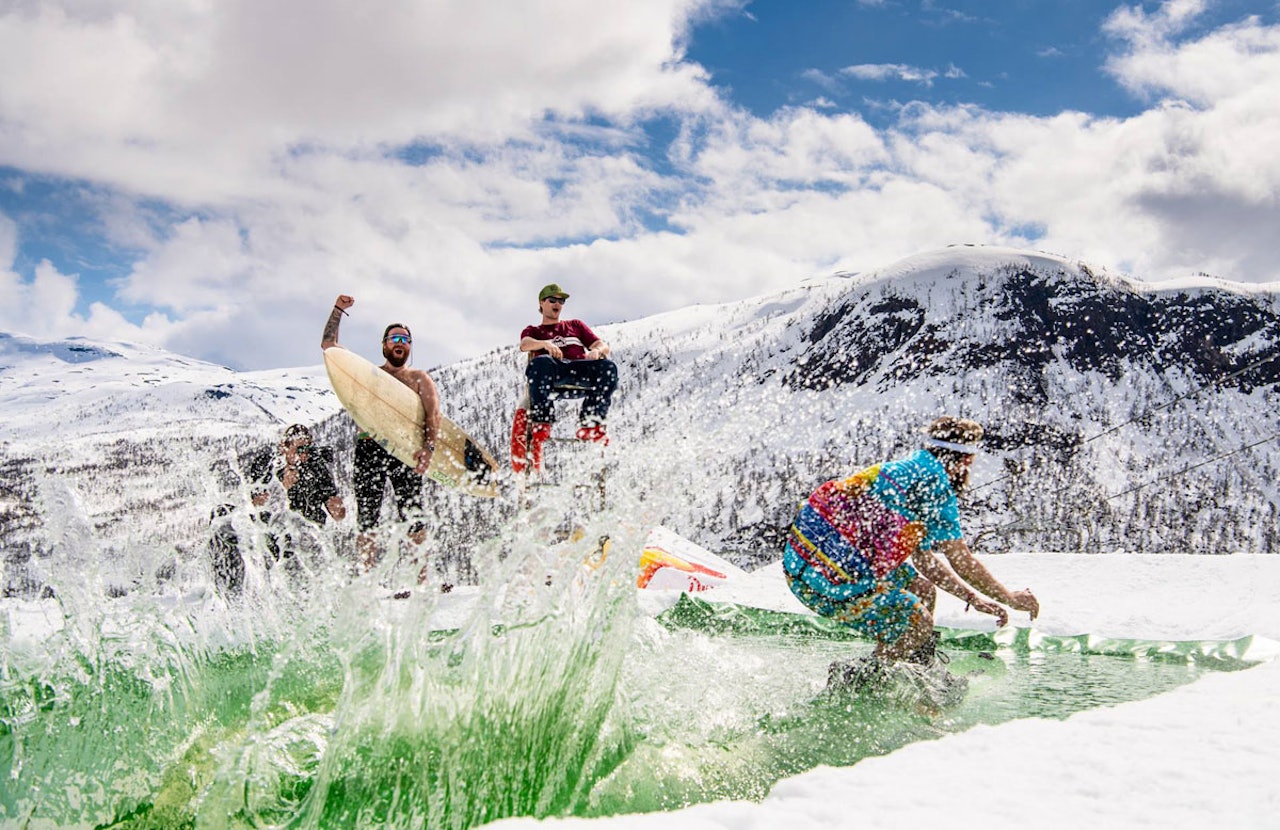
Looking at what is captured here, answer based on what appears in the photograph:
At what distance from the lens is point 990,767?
230 centimetres

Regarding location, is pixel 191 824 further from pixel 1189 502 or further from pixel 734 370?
pixel 734 370

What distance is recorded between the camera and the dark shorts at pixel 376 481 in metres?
6.30

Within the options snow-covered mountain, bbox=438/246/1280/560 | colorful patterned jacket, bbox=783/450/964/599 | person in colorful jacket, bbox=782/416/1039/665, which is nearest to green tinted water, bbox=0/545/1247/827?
person in colorful jacket, bbox=782/416/1039/665

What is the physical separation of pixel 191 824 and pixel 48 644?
2481 millimetres

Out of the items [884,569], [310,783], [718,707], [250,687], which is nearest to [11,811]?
[310,783]

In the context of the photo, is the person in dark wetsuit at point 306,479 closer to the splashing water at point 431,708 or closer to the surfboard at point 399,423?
the surfboard at point 399,423

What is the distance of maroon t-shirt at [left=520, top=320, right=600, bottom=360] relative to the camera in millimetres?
7002

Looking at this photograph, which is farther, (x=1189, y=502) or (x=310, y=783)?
(x=1189, y=502)

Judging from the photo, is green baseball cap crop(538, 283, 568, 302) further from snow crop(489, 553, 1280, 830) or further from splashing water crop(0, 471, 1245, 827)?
snow crop(489, 553, 1280, 830)

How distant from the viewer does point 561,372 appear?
6.80 metres

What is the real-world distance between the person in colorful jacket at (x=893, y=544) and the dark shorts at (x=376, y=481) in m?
3.32

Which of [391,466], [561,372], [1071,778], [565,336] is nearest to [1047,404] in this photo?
[565,336]

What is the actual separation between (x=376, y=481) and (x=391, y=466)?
16 centimetres

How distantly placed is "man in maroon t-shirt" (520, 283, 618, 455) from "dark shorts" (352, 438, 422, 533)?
112 centimetres
